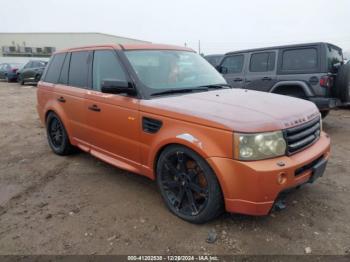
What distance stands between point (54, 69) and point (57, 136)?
3.77ft

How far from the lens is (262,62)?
747 cm

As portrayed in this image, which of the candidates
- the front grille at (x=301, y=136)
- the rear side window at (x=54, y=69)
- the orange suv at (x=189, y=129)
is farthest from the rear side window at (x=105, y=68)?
the front grille at (x=301, y=136)

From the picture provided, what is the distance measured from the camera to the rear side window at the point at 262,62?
7273 millimetres

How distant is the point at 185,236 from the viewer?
3.02 m

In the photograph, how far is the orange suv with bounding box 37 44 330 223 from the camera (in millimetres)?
2729

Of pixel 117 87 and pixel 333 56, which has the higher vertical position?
pixel 333 56

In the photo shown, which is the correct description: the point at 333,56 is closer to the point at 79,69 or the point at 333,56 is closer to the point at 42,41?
the point at 79,69

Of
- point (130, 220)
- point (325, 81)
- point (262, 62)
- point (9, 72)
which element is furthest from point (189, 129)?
point (9, 72)

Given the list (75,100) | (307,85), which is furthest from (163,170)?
(307,85)

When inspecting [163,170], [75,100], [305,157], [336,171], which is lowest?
[336,171]

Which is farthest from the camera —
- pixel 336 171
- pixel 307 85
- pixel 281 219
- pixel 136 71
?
pixel 307 85

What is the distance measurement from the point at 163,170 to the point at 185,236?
74 cm

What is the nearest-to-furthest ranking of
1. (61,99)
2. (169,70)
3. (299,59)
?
(169,70) → (61,99) → (299,59)

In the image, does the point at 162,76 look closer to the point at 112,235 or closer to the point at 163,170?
the point at 163,170
